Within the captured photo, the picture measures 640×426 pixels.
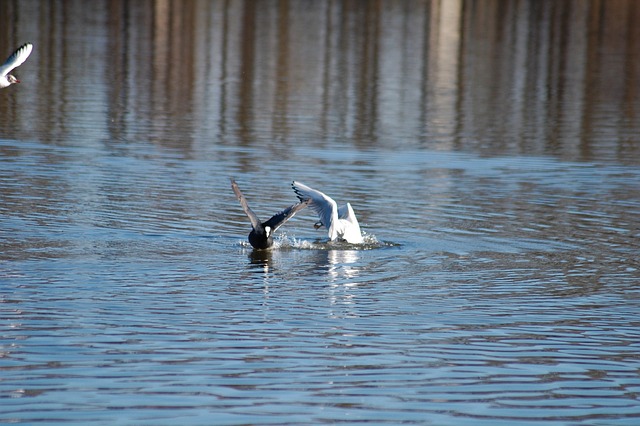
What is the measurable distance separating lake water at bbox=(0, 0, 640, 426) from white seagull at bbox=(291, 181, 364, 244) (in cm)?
32

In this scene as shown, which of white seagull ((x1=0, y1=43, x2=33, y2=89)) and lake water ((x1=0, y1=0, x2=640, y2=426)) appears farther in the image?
white seagull ((x1=0, y1=43, x2=33, y2=89))

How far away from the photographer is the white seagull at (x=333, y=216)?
16578mm

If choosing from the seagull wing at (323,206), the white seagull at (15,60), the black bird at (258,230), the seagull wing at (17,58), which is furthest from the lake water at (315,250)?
the seagull wing at (17,58)

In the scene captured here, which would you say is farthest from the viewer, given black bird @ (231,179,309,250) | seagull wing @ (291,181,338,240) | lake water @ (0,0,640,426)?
seagull wing @ (291,181,338,240)

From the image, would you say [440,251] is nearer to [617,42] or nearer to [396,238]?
[396,238]

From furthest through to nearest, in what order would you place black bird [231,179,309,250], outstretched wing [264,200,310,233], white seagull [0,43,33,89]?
white seagull [0,43,33,89] → outstretched wing [264,200,310,233] → black bird [231,179,309,250]

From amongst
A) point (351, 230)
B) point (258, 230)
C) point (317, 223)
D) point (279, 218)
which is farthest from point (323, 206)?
point (258, 230)

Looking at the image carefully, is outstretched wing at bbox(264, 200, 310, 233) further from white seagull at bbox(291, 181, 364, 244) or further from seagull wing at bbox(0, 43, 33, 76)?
seagull wing at bbox(0, 43, 33, 76)

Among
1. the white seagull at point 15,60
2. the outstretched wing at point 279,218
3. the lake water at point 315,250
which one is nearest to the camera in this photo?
the lake water at point 315,250

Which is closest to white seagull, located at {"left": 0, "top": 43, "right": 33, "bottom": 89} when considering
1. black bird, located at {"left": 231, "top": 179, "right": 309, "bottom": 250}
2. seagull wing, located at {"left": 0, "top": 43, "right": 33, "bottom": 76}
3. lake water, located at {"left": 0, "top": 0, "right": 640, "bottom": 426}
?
→ seagull wing, located at {"left": 0, "top": 43, "right": 33, "bottom": 76}

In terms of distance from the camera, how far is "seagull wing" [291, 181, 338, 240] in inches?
659

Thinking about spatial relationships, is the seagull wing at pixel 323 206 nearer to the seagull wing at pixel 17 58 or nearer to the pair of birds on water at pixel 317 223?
the pair of birds on water at pixel 317 223

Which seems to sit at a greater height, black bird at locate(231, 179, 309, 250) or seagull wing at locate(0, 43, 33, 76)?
Result: seagull wing at locate(0, 43, 33, 76)

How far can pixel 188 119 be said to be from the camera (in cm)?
2838
